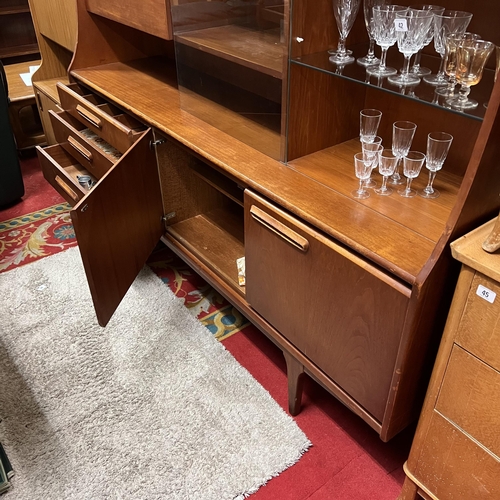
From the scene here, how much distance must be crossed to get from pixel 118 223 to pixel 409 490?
1.06 meters

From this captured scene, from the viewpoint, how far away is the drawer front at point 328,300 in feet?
3.18

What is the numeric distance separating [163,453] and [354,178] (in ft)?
2.91

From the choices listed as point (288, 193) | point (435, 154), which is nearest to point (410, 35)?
point (435, 154)

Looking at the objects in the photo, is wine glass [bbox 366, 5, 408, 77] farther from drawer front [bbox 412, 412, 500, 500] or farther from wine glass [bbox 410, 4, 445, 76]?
drawer front [bbox 412, 412, 500, 500]

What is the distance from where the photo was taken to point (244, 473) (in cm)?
127

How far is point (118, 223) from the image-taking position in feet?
4.82

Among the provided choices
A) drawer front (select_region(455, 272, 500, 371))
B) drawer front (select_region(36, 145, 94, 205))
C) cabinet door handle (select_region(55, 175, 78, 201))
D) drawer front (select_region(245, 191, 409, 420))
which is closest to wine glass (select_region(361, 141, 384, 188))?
drawer front (select_region(245, 191, 409, 420))

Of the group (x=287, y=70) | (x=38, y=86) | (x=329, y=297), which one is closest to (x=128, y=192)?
(x=287, y=70)

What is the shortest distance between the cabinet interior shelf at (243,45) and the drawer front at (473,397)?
76 centimetres

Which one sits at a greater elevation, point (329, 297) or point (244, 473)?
point (329, 297)

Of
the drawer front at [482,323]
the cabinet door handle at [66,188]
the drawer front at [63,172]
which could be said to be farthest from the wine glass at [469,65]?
the cabinet door handle at [66,188]

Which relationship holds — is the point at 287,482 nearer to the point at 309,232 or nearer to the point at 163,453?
the point at 163,453

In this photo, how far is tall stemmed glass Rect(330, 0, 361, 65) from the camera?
44.4 inches

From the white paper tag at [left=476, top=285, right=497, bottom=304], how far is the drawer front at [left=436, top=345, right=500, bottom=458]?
0.13m
